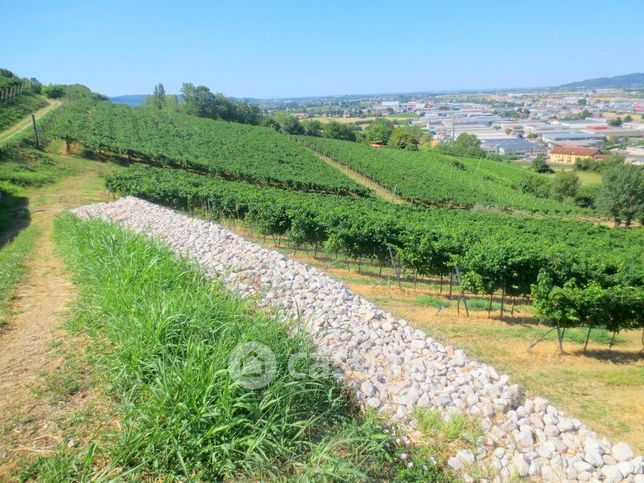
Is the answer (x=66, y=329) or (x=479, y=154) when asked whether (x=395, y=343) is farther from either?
(x=479, y=154)

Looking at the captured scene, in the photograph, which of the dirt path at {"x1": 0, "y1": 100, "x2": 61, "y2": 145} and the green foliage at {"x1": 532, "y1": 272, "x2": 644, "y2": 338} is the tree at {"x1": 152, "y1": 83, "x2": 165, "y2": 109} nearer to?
the dirt path at {"x1": 0, "y1": 100, "x2": 61, "y2": 145}

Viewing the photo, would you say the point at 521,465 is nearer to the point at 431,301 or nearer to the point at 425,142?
the point at 431,301

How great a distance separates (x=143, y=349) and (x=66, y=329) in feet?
7.65

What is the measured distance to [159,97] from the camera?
108m

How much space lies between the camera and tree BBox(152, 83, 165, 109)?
10217 cm

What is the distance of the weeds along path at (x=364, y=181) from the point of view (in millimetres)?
50344

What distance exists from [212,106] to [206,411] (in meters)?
97.6

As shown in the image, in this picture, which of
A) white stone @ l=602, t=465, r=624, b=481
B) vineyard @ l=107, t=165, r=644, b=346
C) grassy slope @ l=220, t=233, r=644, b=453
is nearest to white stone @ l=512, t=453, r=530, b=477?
white stone @ l=602, t=465, r=624, b=481

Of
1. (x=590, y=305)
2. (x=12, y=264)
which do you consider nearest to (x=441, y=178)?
(x=590, y=305)

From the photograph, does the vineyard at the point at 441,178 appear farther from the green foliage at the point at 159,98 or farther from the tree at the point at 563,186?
the green foliage at the point at 159,98

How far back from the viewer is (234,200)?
23.3 m

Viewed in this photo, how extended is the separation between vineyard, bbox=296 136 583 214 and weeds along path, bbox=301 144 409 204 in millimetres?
562

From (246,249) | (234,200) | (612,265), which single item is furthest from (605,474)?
(234,200)

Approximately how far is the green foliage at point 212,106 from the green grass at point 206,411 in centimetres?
9335
